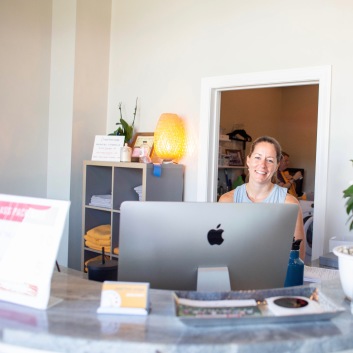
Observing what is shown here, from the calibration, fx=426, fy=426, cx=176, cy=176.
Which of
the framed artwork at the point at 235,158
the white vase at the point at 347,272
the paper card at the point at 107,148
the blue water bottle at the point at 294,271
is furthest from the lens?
the framed artwork at the point at 235,158

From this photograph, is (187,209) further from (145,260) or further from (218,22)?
(218,22)

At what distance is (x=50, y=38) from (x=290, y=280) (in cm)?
331

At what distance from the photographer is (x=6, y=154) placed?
3605 mm

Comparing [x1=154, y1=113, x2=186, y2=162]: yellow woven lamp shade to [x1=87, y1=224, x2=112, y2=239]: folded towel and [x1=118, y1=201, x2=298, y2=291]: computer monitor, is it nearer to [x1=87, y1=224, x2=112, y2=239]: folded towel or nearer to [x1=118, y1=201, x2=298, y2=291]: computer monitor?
[x1=87, y1=224, x2=112, y2=239]: folded towel

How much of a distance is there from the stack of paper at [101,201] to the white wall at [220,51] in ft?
2.23

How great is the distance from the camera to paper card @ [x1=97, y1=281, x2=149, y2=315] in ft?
3.35

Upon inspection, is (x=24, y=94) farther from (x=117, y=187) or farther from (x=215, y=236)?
(x=215, y=236)

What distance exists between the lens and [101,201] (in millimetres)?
3664

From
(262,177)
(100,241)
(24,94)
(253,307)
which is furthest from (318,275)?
(24,94)

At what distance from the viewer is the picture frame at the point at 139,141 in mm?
3619

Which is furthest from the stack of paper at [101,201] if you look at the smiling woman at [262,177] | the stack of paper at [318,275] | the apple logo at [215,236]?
the apple logo at [215,236]

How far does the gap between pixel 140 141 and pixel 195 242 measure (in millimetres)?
2524

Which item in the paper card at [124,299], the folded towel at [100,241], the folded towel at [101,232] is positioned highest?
A: the paper card at [124,299]

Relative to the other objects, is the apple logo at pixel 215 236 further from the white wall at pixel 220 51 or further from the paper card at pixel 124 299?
the white wall at pixel 220 51
